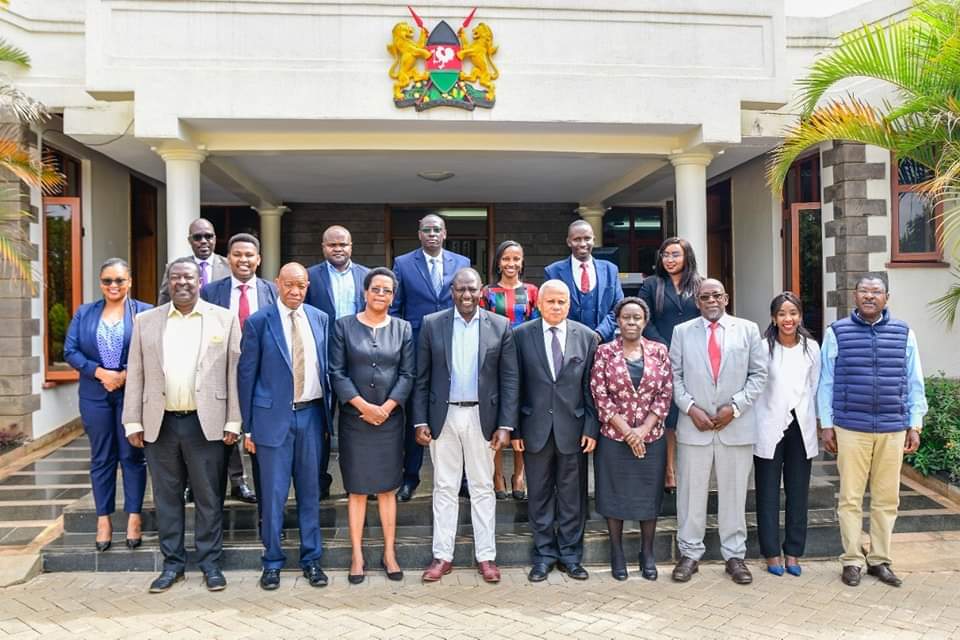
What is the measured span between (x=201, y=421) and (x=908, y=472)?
6.02 meters

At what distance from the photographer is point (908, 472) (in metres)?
6.54

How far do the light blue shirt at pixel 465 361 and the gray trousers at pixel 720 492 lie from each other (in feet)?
4.51

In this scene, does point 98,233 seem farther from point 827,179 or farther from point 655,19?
point 827,179

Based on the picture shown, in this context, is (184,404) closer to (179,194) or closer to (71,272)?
(179,194)

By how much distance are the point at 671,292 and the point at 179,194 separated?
485 centimetres

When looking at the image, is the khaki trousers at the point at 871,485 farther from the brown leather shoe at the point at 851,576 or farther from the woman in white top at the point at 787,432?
the woman in white top at the point at 787,432

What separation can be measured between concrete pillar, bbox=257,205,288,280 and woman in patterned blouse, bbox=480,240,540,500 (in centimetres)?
663

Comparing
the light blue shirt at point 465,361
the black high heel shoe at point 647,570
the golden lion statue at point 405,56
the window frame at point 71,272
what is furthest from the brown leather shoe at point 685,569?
the window frame at point 71,272

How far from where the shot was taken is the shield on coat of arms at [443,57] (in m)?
6.68

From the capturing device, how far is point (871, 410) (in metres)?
4.38

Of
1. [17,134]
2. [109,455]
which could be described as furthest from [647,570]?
[17,134]

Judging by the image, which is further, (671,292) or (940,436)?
(940,436)

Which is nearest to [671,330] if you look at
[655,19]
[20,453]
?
[655,19]

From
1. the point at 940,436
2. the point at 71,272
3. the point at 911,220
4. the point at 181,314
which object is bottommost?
the point at 940,436
